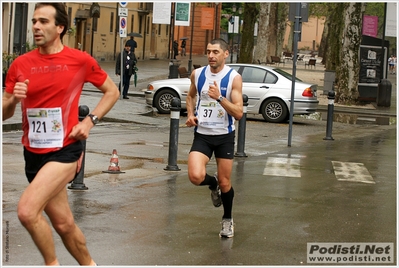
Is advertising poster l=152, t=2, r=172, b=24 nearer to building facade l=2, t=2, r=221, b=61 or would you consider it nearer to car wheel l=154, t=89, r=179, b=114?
building facade l=2, t=2, r=221, b=61

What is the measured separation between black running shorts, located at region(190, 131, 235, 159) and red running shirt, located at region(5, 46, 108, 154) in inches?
97.8

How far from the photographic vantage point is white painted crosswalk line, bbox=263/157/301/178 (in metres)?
13.0

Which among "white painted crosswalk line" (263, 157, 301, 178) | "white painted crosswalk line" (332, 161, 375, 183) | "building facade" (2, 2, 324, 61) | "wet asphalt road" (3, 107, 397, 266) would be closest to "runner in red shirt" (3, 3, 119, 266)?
"wet asphalt road" (3, 107, 397, 266)

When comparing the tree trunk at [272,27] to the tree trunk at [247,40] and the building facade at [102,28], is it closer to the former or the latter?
the building facade at [102,28]

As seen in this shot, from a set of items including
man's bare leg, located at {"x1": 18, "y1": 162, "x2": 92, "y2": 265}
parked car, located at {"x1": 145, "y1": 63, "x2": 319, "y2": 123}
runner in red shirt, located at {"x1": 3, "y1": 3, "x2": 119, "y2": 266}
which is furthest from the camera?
parked car, located at {"x1": 145, "y1": 63, "x2": 319, "y2": 123}

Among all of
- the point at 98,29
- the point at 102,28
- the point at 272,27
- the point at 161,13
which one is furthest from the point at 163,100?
the point at 272,27

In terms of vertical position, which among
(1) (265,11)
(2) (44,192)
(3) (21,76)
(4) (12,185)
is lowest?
(4) (12,185)

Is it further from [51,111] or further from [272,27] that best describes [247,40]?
[51,111]

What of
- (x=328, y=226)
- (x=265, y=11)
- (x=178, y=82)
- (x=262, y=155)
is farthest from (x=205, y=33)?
(x=328, y=226)

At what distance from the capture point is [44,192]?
5738 millimetres

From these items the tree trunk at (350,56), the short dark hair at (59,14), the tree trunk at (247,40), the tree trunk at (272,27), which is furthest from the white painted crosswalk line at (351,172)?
the tree trunk at (272,27)

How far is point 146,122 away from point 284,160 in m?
7.03

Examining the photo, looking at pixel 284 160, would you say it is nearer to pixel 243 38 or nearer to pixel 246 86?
pixel 246 86

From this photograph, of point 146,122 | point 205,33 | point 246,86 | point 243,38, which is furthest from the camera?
point 205,33
